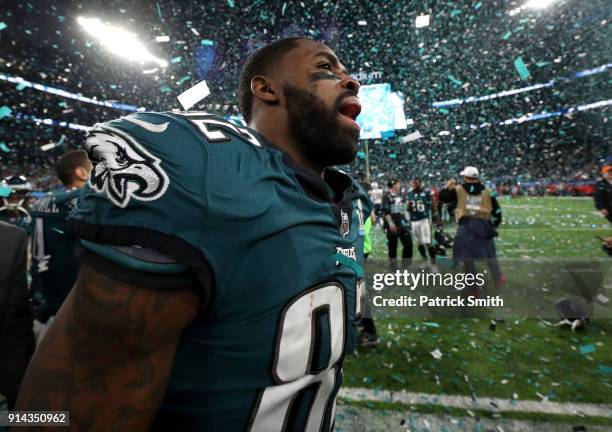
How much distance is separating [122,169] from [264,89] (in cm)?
70

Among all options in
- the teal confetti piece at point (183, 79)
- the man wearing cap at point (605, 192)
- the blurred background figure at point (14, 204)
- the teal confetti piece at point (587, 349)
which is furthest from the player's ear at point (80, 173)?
the teal confetti piece at point (183, 79)

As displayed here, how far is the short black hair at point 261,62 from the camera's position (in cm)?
126

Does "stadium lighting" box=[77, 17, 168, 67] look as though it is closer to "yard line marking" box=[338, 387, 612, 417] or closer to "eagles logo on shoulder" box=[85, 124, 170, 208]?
"yard line marking" box=[338, 387, 612, 417]

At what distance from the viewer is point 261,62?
4.26ft

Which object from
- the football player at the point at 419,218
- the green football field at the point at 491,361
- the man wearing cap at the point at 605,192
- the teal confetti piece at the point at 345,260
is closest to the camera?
the teal confetti piece at the point at 345,260

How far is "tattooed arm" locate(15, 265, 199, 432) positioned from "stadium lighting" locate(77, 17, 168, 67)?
1030 inches

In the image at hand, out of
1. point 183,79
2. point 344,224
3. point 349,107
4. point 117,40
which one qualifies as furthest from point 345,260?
point 183,79

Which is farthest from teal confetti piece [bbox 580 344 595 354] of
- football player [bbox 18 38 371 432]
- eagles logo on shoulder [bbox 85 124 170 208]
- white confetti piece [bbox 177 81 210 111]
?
eagles logo on shoulder [bbox 85 124 170 208]

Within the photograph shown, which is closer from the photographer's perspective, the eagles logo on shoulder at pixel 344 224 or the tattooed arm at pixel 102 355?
the tattooed arm at pixel 102 355

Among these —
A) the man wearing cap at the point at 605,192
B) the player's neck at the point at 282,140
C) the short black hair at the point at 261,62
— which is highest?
the man wearing cap at the point at 605,192

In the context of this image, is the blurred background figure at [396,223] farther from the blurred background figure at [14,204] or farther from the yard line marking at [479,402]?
the blurred background figure at [14,204]

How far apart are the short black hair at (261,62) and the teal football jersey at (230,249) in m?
0.52

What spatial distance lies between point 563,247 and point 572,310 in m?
6.38

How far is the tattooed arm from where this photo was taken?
1.91 ft
